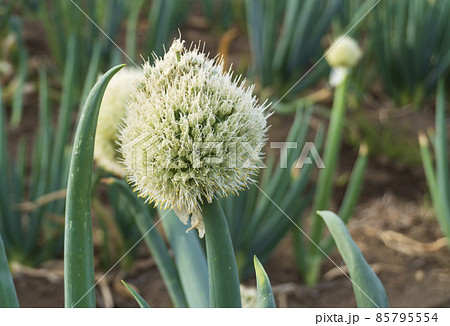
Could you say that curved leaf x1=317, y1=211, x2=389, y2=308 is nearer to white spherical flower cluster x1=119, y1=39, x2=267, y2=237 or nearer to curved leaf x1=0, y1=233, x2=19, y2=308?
white spherical flower cluster x1=119, y1=39, x2=267, y2=237

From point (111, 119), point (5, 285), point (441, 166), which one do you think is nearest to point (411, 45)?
point (441, 166)

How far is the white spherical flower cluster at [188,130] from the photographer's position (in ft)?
1.77

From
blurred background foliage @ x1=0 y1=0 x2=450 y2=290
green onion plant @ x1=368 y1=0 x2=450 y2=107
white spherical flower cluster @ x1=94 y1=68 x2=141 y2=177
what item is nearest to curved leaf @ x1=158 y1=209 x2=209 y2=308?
white spherical flower cluster @ x1=94 y1=68 x2=141 y2=177

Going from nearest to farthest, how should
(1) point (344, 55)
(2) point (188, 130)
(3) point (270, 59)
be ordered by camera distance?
(2) point (188, 130)
(1) point (344, 55)
(3) point (270, 59)

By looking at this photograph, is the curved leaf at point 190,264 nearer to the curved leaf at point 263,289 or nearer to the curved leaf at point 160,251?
the curved leaf at point 160,251

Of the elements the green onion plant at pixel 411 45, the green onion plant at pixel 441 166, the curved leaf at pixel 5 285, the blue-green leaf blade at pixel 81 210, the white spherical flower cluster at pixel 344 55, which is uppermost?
the green onion plant at pixel 411 45

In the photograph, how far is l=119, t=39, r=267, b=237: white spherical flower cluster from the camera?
54 centimetres

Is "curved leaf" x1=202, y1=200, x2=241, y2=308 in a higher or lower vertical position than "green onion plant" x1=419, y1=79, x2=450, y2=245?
lower

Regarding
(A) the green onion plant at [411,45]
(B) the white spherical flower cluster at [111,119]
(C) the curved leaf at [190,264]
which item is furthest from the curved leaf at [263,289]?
(A) the green onion plant at [411,45]

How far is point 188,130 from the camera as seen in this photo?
537 millimetres

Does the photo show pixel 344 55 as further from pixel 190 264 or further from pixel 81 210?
pixel 81 210

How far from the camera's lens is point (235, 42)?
2465 millimetres

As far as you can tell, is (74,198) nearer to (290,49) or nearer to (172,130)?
(172,130)
